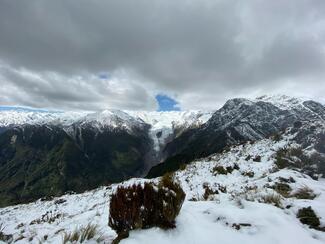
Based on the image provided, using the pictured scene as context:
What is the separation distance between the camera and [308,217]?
5.84 metres

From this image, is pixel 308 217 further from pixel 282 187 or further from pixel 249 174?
pixel 249 174

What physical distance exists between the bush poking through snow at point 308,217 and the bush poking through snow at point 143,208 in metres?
2.66

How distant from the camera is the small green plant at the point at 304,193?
855 centimetres

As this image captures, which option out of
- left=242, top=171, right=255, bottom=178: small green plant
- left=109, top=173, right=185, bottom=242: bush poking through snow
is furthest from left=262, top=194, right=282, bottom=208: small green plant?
left=242, top=171, right=255, bottom=178: small green plant

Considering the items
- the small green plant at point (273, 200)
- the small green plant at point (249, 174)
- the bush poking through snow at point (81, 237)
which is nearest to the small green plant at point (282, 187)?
the small green plant at point (273, 200)

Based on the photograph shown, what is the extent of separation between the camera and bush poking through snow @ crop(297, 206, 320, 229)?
567 cm

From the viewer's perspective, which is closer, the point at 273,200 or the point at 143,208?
the point at 143,208

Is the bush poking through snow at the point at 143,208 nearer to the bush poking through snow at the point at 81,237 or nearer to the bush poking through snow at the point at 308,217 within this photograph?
the bush poking through snow at the point at 81,237

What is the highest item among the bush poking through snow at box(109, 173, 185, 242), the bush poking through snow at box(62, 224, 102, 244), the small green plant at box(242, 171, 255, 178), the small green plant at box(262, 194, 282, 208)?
the small green plant at box(242, 171, 255, 178)

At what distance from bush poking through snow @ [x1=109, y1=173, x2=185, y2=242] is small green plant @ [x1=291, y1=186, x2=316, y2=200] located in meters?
4.99

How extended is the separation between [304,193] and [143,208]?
627 centimetres

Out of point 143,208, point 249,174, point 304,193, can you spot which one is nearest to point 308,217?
point 143,208

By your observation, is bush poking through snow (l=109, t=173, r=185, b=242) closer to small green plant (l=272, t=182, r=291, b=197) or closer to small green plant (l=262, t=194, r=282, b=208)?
small green plant (l=262, t=194, r=282, b=208)

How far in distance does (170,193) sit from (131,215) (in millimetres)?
895
